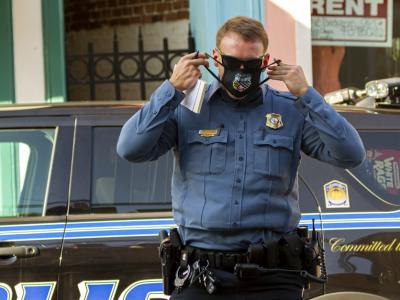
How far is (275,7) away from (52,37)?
6.50ft

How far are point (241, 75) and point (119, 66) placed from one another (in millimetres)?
5100

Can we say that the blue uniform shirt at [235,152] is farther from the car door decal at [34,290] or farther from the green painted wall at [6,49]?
the green painted wall at [6,49]

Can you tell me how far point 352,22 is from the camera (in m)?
8.23

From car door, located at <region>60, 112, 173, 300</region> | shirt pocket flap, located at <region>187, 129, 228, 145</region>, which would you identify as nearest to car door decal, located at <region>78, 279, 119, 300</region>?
car door, located at <region>60, 112, 173, 300</region>

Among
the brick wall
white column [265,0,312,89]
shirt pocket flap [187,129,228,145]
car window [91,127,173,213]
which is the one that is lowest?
car window [91,127,173,213]

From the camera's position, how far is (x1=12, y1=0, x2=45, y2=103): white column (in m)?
7.44

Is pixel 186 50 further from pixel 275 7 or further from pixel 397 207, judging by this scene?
pixel 397 207

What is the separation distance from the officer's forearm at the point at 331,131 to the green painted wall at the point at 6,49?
16.3 feet

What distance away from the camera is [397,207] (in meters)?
4.02

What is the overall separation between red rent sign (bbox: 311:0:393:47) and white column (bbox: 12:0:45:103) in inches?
99.9

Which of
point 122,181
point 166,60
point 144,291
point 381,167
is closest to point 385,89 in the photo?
point 381,167

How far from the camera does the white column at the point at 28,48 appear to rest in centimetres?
744

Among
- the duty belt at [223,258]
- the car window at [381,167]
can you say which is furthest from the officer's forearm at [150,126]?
the car window at [381,167]

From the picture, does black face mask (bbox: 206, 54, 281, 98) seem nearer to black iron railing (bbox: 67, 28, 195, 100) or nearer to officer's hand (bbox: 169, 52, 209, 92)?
officer's hand (bbox: 169, 52, 209, 92)
